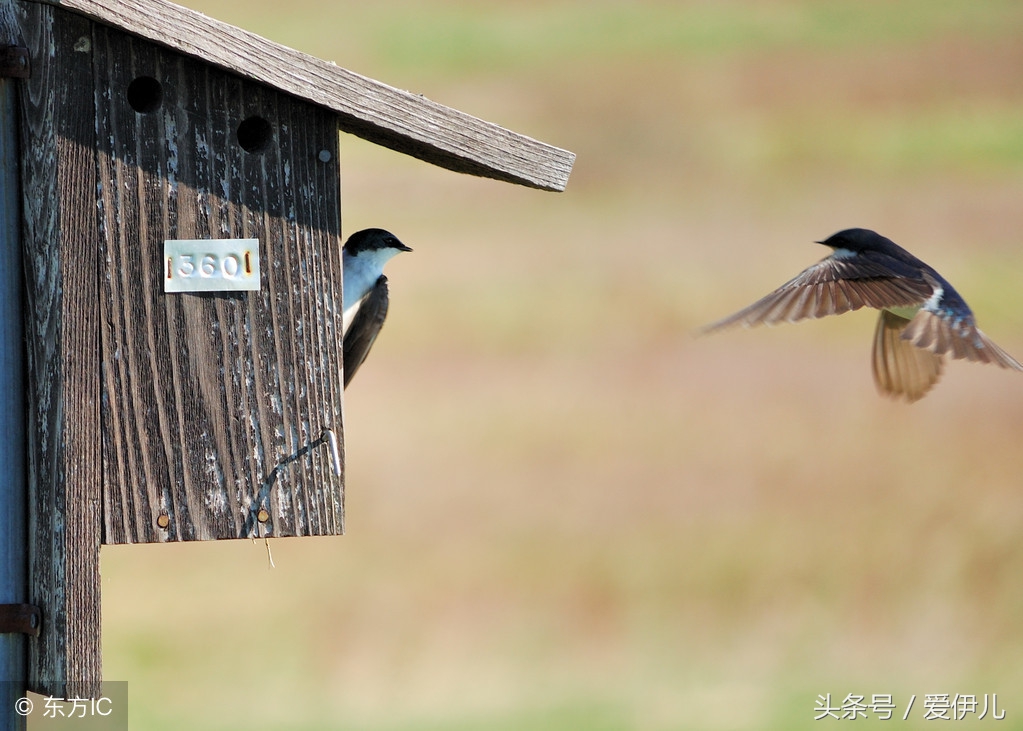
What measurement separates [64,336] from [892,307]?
208 cm

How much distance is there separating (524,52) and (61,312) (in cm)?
1986

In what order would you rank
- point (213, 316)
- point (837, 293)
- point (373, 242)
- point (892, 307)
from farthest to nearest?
point (892, 307), point (837, 293), point (373, 242), point (213, 316)

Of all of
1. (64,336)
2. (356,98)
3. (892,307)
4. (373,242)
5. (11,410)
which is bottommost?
(11,410)

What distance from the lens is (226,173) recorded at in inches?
103

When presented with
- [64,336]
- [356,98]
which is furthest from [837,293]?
[64,336]

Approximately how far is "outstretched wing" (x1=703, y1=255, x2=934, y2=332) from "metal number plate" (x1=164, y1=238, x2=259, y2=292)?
1.03 m

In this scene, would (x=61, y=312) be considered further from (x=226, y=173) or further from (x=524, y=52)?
(x=524, y=52)

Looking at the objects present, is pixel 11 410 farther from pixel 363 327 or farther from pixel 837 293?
pixel 837 293

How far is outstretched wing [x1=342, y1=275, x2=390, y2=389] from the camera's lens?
317 cm

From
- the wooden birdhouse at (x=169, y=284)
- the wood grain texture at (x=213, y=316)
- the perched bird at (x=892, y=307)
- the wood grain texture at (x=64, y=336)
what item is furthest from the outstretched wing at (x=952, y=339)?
the wood grain texture at (x=64, y=336)

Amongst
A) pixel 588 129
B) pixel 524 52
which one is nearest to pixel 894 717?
pixel 588 129

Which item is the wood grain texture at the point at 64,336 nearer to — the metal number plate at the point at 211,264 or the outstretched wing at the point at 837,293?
the metal number plate at the point at 211,264

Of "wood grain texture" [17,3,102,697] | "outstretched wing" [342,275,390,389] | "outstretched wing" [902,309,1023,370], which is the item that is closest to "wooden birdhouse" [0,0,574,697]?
"wood grain texture" [17,3,102,697]

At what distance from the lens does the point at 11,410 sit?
8.38 ft
